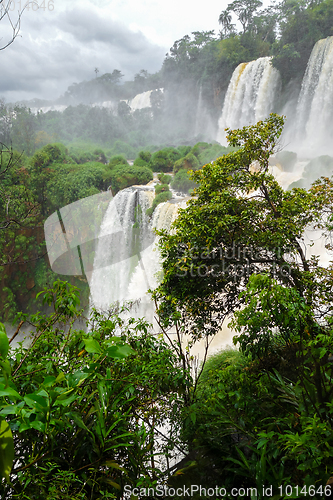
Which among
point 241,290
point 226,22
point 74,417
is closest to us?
point 74,417

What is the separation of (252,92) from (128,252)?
7.10 m

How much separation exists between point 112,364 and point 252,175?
8.15ft

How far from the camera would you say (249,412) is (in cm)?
143

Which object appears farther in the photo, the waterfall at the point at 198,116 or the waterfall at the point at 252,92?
the waterfall at the point at 198,116

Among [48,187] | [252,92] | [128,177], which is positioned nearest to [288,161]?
[252,92]

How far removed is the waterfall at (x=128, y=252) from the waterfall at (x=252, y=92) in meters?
4.93

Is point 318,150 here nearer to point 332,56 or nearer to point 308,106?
point 308,106

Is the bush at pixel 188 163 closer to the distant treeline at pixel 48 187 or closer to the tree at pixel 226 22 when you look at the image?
the distant treeline at pixel 48 187

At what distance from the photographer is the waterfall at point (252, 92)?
32.2 feet

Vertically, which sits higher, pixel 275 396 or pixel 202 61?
pixel 202 61

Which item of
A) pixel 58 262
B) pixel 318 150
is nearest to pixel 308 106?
pixel 318 150

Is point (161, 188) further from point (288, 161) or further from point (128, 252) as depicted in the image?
point (288, 161)

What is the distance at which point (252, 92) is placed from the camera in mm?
10320

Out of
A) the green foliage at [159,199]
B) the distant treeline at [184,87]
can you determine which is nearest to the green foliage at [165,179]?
A: the green foliage at [159,199]
